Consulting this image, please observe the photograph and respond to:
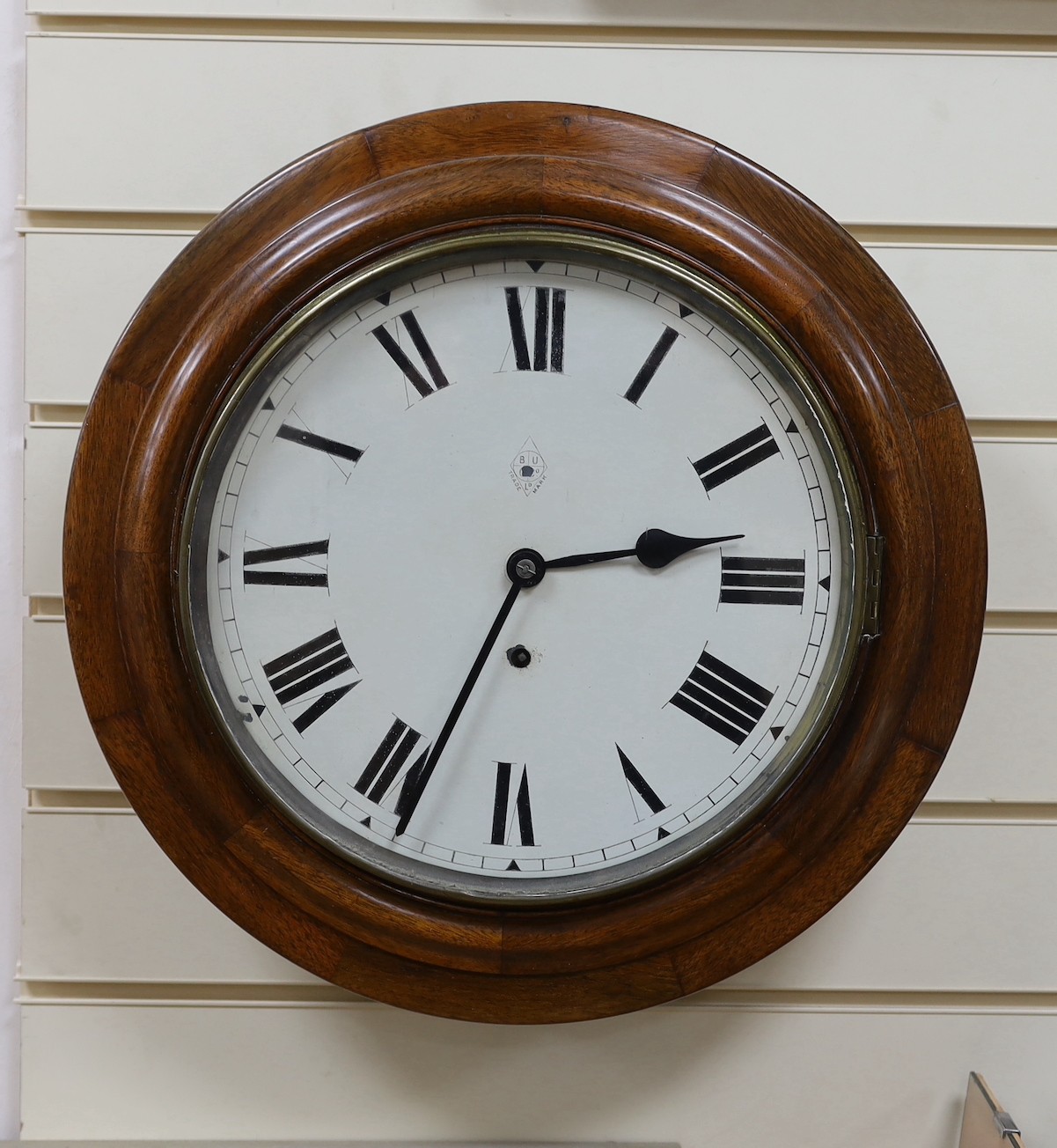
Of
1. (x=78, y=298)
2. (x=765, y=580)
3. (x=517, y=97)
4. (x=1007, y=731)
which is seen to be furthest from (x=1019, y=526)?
(x=78, y=298)

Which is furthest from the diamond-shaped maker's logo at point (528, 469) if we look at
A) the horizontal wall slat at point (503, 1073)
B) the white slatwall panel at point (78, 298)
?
the horizontal wall slat at point (503, 1073)

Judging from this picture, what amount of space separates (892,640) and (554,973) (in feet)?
1.01

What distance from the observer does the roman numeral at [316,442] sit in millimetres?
613

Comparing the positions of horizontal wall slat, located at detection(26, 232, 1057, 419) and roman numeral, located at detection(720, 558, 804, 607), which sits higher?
horizontal wall slat, located at detection(26, 232, 1057, 419)

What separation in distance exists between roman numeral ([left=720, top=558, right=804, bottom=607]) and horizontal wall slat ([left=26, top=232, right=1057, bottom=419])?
0.26m

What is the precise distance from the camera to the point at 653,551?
24.1 inches

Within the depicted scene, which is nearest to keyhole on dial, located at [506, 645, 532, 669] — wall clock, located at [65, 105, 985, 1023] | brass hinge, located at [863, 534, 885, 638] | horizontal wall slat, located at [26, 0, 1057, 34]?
wall clock, located at [65, 105, 985, 1023]

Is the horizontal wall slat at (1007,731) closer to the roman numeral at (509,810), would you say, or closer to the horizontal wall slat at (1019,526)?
the horizontal wall slat at (1019,526)

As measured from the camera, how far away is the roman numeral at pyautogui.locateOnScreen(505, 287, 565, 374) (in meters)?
0.61

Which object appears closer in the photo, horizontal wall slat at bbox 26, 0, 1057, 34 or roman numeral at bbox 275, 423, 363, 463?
roman numeral at bbox 275, 423, 363, 463

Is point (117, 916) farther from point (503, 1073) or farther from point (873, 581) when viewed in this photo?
point (873, 581)

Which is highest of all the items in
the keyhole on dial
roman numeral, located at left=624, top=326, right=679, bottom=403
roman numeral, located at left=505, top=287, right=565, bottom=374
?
roman numeral, located at left=505, top=287, right=565, bottom=374

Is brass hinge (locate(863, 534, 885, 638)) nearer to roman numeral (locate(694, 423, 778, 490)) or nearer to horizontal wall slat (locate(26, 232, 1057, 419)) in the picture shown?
roman numeral (locate(694, 423, 778, 490))

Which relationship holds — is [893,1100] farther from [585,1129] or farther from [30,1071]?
[30,1071]
